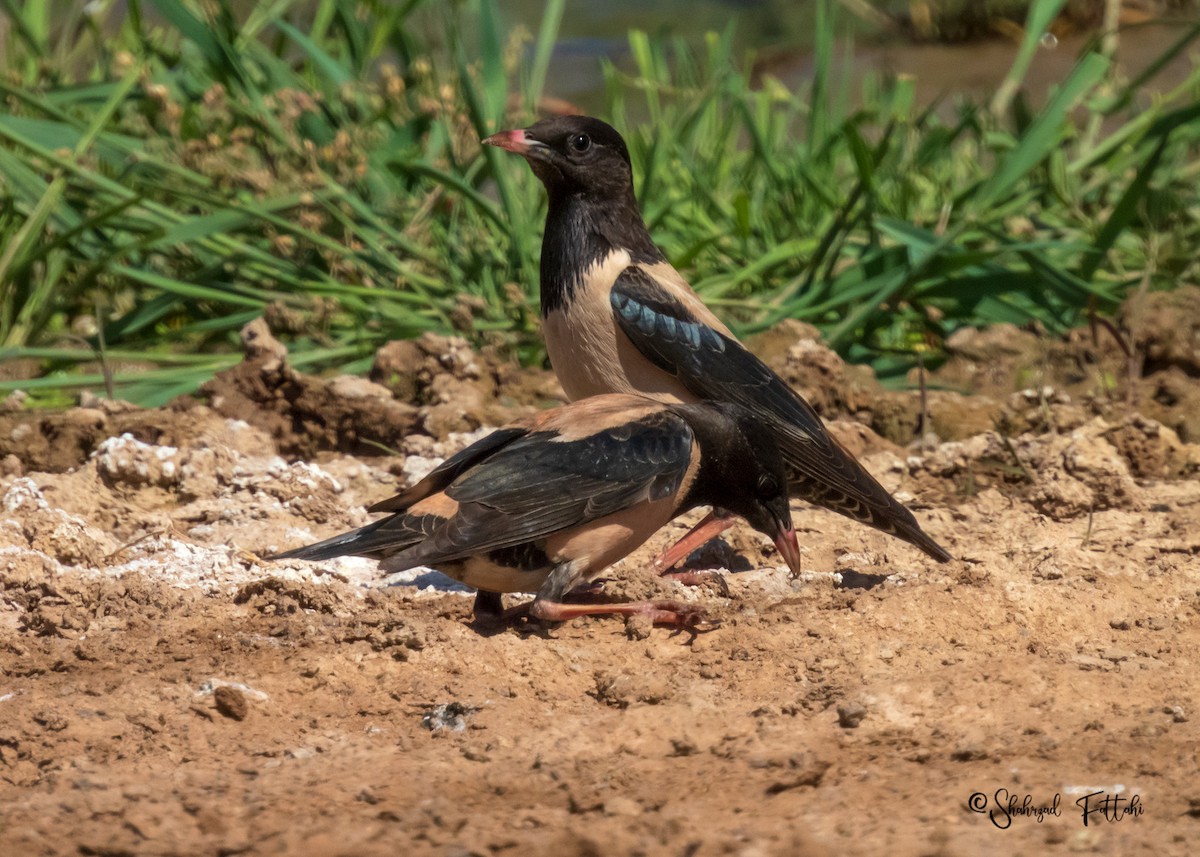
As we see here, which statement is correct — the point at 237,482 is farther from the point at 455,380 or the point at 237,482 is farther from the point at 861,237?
the point at 861,237

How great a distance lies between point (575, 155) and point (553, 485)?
59.9 inches

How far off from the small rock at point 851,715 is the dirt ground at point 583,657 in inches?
0.5

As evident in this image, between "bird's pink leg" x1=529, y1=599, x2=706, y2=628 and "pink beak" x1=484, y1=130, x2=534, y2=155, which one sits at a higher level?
"pink beak" x1=484, y1=130, x2=534, y2=155

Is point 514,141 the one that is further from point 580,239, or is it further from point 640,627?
point 640,627

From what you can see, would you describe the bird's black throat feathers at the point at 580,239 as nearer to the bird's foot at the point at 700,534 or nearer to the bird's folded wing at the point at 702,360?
the bird's folded wing at the point at 702,360

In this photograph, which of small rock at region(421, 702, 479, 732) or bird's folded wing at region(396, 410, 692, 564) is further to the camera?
bird's folded wing at region(396, 410, 692, 564)

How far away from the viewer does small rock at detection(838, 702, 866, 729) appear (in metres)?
3.09

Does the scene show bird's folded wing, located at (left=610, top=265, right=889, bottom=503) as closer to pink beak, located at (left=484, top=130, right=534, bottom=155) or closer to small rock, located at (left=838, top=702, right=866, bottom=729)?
pink beak, located at (left=484, top=130, right=534, bottom=155)

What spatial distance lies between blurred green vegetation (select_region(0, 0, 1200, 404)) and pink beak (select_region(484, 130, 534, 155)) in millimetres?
883

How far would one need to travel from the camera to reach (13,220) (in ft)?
19.9

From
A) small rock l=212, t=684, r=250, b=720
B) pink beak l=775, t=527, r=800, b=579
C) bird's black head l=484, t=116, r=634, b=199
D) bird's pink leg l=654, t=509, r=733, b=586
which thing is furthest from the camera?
bird's black head l=484, t=116, r=634, b=199

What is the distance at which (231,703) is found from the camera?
3.19 meters

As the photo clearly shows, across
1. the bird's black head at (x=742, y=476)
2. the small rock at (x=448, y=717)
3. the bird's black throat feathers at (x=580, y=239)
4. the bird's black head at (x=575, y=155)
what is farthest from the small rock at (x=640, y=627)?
the bird's black head at (x=575, y=155)

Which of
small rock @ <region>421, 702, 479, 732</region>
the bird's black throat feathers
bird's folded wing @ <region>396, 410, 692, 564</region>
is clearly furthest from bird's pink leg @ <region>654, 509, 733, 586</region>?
small rock @ <region>421, 702, 479, 732</region>
